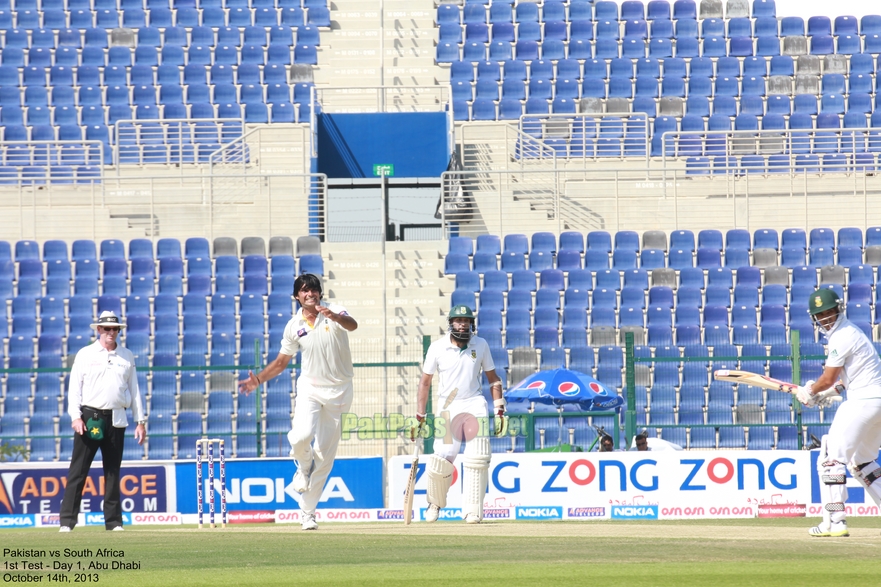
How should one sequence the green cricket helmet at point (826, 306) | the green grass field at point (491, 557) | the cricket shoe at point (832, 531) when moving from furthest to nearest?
the green cricket helmet at point (826, 306) < the cricket shoe at point (832, 531) < the green grass field at point (491, 557)

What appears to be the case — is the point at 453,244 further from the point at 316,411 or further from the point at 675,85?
the point at 316,411

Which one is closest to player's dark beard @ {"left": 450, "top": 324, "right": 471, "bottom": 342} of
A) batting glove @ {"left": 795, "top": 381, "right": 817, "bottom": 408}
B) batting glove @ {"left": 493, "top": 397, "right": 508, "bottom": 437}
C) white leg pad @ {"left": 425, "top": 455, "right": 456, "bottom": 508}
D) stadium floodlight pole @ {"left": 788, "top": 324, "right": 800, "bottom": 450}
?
batting glove @ {"left": 493, "top": 397, "right": 508, "bottom": 437}

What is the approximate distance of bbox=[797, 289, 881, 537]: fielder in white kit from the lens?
9.20 meters

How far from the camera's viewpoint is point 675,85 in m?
27.4

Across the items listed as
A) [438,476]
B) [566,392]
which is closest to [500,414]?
[438,476]

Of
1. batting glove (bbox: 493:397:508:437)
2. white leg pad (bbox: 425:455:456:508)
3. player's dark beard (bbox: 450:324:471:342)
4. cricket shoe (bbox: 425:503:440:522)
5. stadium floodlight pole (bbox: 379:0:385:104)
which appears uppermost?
stadium floodlight pole (bbox: 379:0:385:104)

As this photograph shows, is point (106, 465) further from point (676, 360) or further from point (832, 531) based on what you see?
point (676, 360)

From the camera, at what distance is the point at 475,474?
37.3 ft

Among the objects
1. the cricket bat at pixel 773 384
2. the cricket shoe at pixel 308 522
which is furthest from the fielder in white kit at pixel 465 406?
the cricket bat at pixel 773 384

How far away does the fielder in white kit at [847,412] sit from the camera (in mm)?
9203

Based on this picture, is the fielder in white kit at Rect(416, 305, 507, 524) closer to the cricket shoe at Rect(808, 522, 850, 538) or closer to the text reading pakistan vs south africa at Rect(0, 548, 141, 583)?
the cricket shoe at Rect(808, 522, 850, 538)

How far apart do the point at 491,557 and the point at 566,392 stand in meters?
9.28

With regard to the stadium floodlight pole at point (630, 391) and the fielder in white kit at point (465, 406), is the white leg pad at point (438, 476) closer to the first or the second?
the fielder in white kit at point (465, 406)

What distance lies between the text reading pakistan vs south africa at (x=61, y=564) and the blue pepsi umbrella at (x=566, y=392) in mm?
9354
